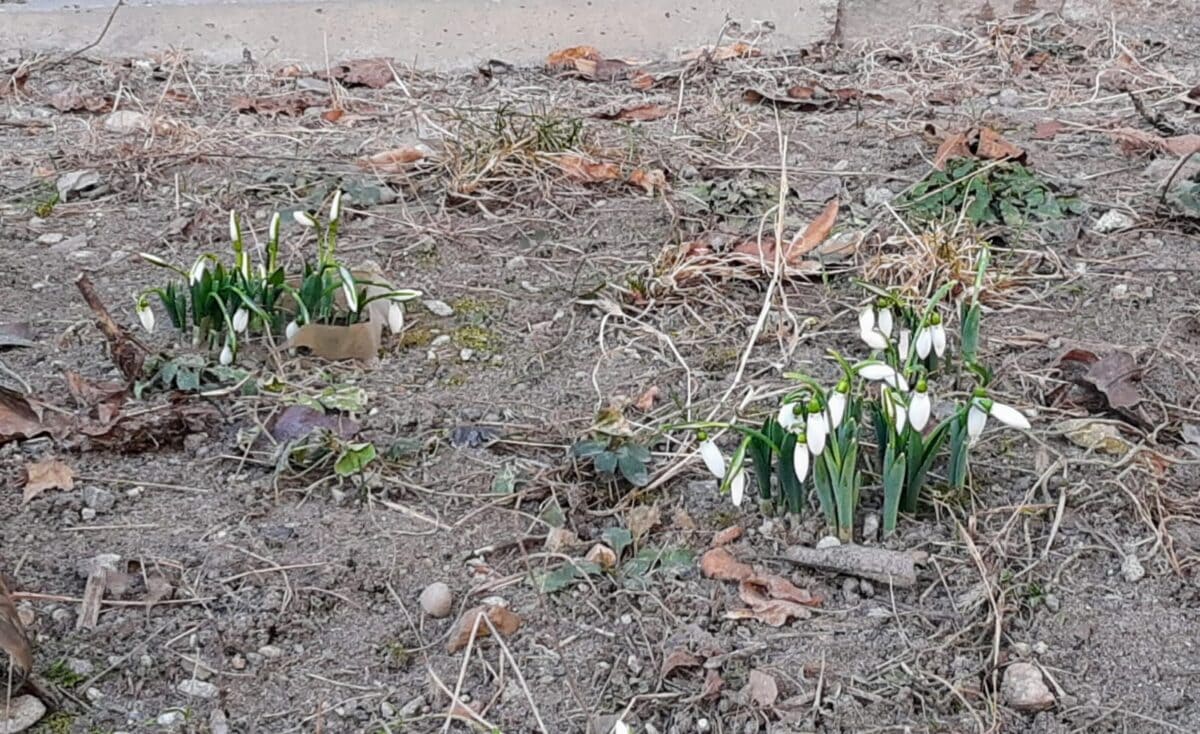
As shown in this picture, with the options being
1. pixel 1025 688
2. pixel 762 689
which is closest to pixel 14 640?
pixel 762 689

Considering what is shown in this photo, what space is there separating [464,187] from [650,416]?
124 cm

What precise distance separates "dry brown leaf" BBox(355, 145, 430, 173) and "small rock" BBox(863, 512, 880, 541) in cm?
198

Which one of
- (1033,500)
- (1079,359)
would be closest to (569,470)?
(1033,500)

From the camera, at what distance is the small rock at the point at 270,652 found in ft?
6.89

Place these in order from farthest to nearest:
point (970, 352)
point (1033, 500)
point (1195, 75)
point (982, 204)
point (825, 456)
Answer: point (1195, 75), point (982, 204), point (970, 352), point (1033, 500), point (825, 456)

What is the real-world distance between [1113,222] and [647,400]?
144 cm

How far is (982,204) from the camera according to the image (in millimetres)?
3520

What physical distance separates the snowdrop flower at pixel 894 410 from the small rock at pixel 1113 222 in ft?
4.90

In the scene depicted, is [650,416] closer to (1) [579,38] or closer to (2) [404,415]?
(2) [404,415]

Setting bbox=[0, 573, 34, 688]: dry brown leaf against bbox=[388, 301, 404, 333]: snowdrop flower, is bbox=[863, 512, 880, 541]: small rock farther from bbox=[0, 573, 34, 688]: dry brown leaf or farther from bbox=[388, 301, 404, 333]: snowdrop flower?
bbox=[0, 573, 34, 688]: dry brown leaf

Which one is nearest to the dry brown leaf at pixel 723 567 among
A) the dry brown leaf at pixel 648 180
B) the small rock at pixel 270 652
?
the small rock at pixel 270 652

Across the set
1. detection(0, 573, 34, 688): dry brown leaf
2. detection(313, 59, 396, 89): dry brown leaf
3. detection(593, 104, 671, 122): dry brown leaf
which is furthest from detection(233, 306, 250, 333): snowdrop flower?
detection(313, 59, 396, 89): dry brown leaf

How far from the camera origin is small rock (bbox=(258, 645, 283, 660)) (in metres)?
2.10

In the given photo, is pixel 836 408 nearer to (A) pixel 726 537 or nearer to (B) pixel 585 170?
(A) pixel 726 537
